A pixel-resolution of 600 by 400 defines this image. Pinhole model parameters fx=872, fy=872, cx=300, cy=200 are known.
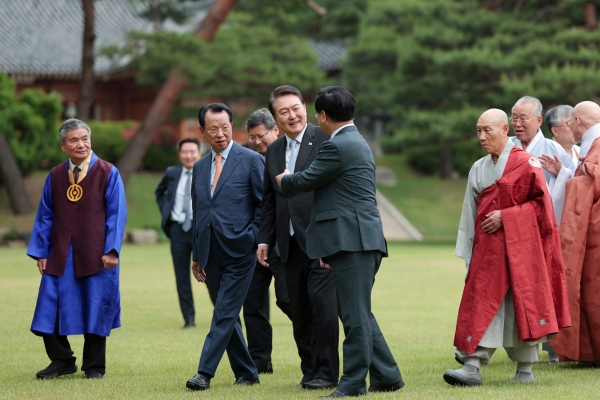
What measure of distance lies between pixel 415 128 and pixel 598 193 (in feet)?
59.5

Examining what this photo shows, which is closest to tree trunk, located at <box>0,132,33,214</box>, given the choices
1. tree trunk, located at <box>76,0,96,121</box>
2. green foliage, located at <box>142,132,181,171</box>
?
tree trunk, located at <box>76,0,96,121</box>

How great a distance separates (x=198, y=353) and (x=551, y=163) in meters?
3.29

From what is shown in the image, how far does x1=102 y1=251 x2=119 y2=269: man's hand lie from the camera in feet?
20.7

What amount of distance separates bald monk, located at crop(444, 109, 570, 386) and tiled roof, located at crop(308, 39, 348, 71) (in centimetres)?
2649

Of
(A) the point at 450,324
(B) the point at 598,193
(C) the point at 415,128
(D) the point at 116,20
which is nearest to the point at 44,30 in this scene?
(D) the point at 116,20

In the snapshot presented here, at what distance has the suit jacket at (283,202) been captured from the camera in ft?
18.8

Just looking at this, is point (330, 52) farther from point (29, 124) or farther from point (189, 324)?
point (189, 324)

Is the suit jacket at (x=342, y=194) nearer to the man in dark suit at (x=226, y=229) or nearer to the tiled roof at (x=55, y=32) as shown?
the man in dark suit at (x=226, y=229)

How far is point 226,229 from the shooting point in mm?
5895

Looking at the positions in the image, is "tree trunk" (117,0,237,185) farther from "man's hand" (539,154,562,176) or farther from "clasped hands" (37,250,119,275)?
"clasped hands" (37,250,119,275)

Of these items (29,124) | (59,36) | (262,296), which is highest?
(59,36)

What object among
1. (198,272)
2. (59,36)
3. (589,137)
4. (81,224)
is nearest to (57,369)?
(81,224)

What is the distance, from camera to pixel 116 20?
1380 inches

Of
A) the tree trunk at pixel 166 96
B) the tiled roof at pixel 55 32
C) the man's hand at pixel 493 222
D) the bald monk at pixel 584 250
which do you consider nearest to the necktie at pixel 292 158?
the man's hand at pixel 493 222
